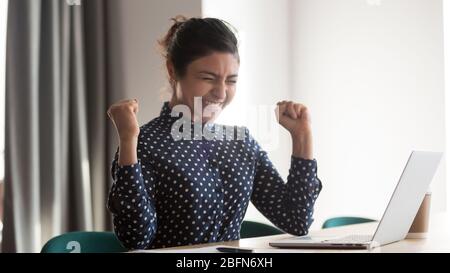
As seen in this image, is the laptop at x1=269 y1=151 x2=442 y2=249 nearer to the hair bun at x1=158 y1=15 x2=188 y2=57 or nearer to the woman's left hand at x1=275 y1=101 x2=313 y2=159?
the woman's left hand at x1=275 y1=101 x2=313 y2=159

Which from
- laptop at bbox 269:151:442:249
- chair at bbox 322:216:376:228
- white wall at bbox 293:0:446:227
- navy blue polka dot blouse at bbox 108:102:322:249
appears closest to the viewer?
laptop at bbox 269:151:442:249

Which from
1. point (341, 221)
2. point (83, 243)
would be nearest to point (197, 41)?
point (83, 243)

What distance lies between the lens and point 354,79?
359cm

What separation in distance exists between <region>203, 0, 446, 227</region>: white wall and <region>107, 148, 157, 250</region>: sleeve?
70.0 inches

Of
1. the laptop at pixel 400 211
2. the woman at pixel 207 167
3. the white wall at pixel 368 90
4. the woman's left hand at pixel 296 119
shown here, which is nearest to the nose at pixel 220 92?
the woman at pixel 207 167

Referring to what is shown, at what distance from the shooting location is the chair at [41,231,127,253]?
1.62 m

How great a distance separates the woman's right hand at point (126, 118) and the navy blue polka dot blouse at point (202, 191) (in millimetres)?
101

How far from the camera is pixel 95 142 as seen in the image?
3221mm

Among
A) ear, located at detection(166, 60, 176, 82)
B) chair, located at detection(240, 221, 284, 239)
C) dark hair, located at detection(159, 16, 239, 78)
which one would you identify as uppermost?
dark hair, located at detection(159, 16, 239, 78)

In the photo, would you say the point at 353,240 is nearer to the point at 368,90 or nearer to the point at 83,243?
the point at 83,243

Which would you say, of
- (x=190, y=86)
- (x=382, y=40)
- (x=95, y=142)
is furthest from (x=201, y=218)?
(x=382, y=40)

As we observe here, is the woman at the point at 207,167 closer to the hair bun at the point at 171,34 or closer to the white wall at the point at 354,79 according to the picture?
the hair bun at the point at 171,34

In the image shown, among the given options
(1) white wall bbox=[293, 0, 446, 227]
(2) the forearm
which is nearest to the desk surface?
(2) the forearm
